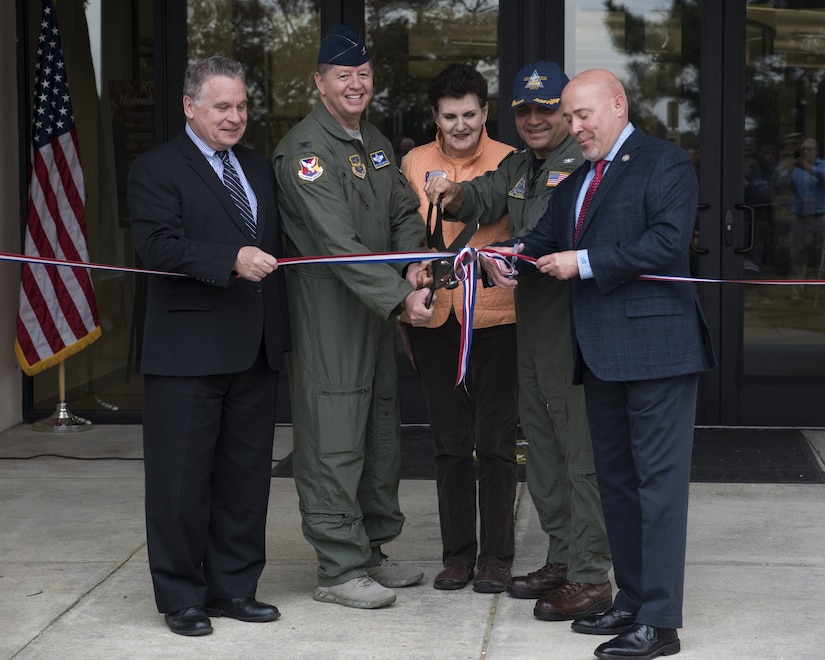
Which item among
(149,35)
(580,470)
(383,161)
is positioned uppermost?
(149,35)

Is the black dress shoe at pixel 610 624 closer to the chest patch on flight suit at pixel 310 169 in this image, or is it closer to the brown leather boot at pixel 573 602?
the brown leather boot at pixel 573 602

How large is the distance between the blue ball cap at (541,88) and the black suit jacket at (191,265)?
1.07 m

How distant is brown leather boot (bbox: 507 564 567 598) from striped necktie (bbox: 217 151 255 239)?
1574mm

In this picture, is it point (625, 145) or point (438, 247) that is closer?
point (625, 145)

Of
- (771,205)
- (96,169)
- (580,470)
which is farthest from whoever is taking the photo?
(96,169)

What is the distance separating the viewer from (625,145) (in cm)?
402

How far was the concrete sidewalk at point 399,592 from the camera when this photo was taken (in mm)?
4121

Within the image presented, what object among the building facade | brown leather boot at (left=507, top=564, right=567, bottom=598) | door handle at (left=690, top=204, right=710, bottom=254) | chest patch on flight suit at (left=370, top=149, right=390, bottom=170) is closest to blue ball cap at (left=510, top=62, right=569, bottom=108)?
chest patch on flight suit at (left=370, top=149, right=390, bottom=170)

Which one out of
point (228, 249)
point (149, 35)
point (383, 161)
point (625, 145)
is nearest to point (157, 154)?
point (228, 249)

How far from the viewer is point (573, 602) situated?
4375mm

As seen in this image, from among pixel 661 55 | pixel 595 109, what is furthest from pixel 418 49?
pixel 595 109

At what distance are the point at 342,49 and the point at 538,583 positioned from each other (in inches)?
79.5

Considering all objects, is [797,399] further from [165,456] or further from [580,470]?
[165,456]

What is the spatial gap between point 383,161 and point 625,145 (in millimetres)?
1012
